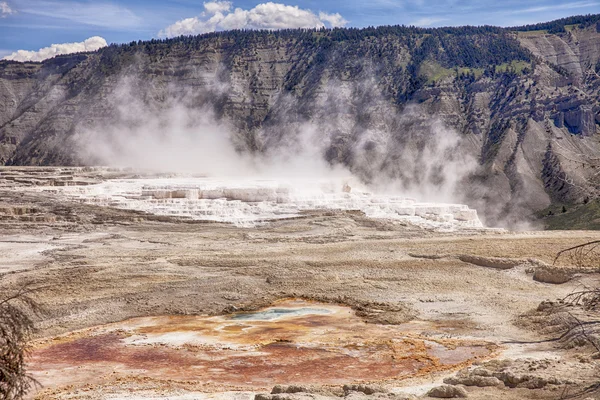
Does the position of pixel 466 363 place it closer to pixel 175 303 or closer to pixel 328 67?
pixel 175 303

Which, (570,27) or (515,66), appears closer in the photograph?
(515,66)

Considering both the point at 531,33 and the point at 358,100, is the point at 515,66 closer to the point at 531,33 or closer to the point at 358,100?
the point at 531,33

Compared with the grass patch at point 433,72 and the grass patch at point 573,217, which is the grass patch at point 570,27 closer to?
the grass patch at point 433,72

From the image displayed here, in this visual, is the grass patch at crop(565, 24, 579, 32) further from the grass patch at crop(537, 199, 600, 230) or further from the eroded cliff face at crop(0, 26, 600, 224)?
the grass patch at crop(537, 199, 600, 230)

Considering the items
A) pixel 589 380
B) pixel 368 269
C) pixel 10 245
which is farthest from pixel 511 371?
pixel 10 245

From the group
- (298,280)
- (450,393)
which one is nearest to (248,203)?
(298,280)

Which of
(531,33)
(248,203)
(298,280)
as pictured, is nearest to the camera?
(298,280)
